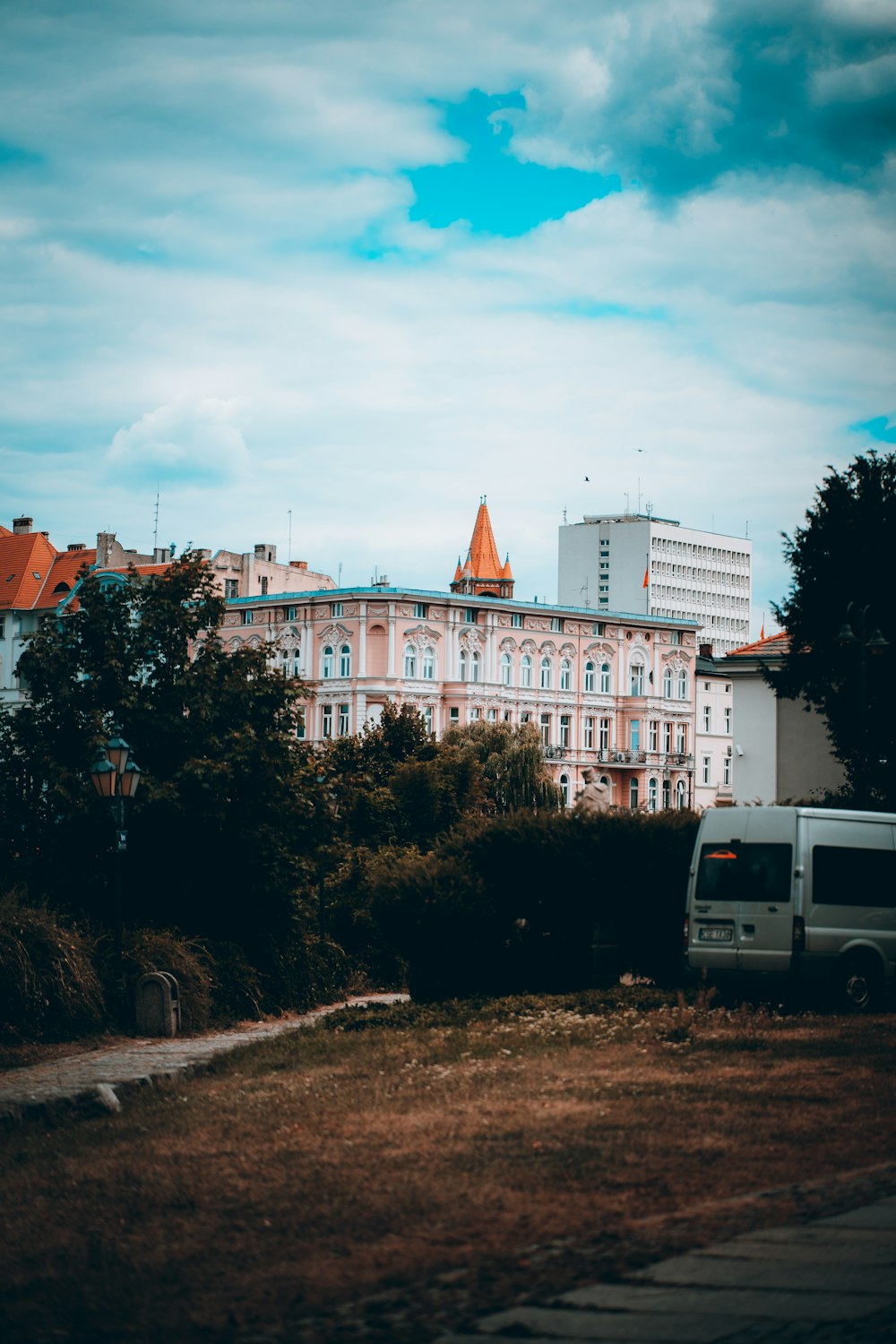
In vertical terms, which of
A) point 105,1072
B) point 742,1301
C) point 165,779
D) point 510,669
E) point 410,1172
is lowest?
point 105,1072

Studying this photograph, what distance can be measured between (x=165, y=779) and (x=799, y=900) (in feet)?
34.4

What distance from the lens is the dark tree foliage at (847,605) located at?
33.2m

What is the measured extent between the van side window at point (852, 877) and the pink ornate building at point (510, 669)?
6781 cm

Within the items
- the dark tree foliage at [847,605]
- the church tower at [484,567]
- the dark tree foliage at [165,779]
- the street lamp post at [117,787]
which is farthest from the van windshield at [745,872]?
the church tower at [484,567]

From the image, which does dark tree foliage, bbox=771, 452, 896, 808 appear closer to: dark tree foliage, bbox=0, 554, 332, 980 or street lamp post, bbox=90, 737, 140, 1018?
dark tree foliage, bbox=0, 554, 332, 980

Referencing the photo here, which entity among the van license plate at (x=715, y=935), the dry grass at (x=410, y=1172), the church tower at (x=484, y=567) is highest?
the church tower at (x=484, y=567)

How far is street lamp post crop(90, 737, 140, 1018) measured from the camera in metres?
20.4

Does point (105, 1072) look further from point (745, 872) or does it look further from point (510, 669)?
point (510, 669)

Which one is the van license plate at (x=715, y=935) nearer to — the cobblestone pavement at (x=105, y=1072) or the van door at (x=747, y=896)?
the van door at (x=747, y=896)

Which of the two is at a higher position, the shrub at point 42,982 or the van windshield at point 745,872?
the van windshield at point 745,872

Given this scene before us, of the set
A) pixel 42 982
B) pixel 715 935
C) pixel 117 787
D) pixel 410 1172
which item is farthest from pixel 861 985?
pixel 117 787

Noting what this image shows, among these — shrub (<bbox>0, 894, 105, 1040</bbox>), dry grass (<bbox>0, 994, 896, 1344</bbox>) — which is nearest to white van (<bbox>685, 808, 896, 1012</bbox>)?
dry grass (<bbox>0, 994, 896, 1344</bbox>)

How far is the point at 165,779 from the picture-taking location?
77.7 feet

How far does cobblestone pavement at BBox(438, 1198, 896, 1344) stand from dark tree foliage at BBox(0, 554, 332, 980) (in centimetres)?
1599
